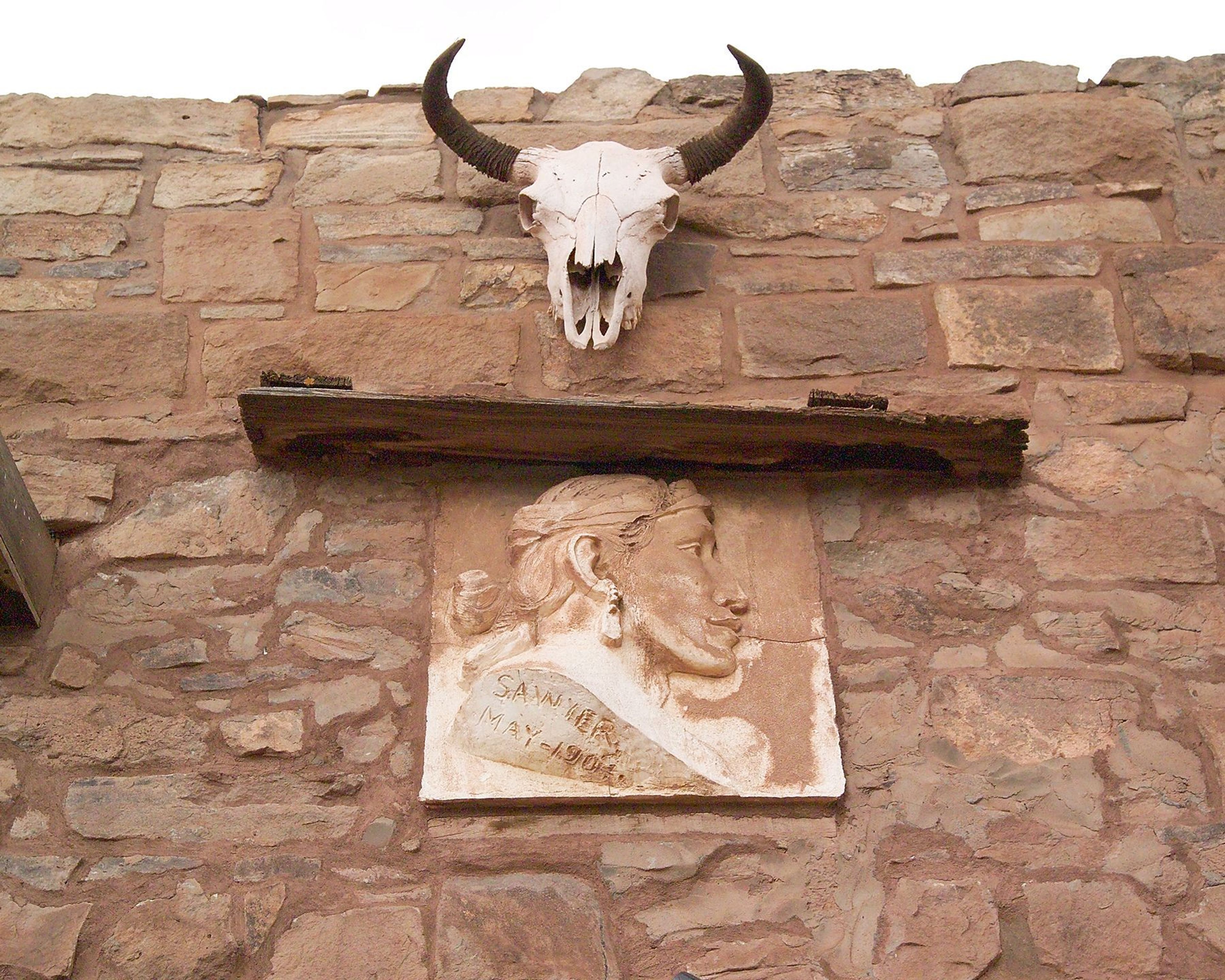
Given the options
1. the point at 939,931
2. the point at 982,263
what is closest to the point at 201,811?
the point at 939,931

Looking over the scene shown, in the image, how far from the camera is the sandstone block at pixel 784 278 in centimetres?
416

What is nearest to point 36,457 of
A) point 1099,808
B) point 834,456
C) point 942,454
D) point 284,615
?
point 284,615

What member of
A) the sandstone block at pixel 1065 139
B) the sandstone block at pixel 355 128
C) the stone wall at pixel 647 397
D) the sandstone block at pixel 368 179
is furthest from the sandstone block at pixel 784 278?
the sandstone block at pixel 355 128

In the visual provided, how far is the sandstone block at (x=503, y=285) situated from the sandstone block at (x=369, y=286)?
0.37 feet

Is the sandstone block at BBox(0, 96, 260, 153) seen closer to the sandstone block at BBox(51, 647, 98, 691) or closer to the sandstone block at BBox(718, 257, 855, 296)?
the sandstone block at BBox(718, 257, 855, 296)

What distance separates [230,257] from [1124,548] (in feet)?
8.36

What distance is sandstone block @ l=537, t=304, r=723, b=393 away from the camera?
13.0 ft

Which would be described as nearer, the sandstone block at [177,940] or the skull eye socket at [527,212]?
the sandstone block at [177,940]

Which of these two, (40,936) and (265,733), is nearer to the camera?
(40,936)

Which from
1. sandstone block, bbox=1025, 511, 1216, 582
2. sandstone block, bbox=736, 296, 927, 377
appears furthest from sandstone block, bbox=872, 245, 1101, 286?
sandstone block, bbox=1025, 511, 1216, 582

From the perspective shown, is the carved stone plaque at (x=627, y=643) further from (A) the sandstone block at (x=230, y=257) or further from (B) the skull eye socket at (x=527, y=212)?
(A) the sandstone block at (x=230, y=257)

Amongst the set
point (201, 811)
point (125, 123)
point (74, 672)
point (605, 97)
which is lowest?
point (201, 811)

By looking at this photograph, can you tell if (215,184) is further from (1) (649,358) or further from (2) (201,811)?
(2) (201,811)

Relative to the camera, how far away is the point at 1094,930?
291 cm
